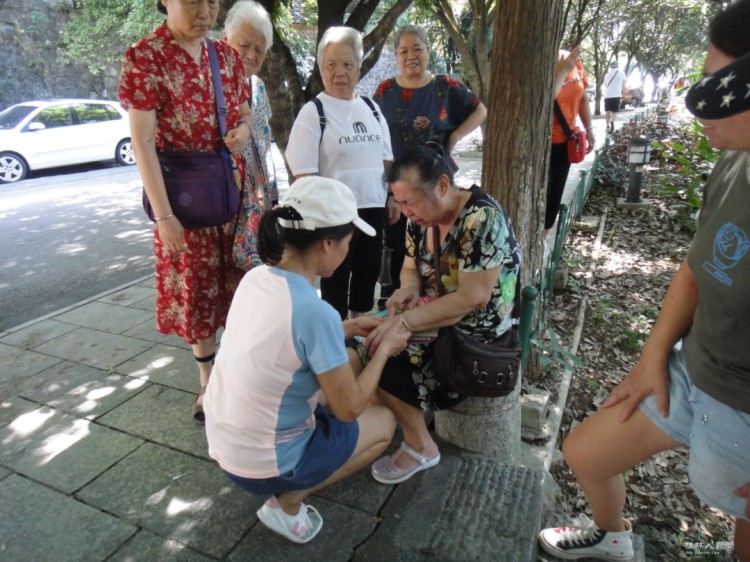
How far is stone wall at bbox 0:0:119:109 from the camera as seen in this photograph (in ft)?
66.5

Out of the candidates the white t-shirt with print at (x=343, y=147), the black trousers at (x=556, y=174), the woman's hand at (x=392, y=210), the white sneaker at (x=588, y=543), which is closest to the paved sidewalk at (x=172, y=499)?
the white sneaker at (x=588, y=543)

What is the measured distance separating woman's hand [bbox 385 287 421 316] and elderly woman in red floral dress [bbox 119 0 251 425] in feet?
3.01

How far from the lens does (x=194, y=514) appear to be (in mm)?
2137

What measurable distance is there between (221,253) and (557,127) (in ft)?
10.7

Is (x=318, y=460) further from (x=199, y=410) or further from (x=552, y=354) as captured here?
(x=552, y=354)

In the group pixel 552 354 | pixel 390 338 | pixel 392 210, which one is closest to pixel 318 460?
pixel 390 338

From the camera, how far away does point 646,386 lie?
1674 mm

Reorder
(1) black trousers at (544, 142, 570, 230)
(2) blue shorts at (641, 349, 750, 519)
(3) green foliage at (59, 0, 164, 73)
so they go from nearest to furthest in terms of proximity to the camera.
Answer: (2) blue shorts at (641, 349, 750, 519) < (1) black trousers at (544, 142, 570, 230) < (3) green foliage at (59, 0, 164, 73)

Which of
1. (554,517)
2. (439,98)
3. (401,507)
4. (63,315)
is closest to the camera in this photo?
(401,507)

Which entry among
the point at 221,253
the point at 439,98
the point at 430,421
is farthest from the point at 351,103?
the point at 430,421

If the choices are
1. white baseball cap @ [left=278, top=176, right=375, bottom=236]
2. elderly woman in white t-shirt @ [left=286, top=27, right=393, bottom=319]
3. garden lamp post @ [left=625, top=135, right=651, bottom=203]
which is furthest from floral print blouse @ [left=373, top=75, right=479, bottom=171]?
Answer: garden lamp post @ [left=625, top=135, right=651, bottom=203]

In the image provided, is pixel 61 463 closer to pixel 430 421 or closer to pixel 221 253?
pixel 221 253

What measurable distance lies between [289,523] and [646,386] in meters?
1.35

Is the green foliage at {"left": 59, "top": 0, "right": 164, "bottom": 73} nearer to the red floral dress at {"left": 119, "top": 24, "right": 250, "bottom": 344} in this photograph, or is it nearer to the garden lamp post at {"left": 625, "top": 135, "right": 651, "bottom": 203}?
the garden lamp post at {"left": 625, "top": 135, "right": 651, "bottom": 203}
